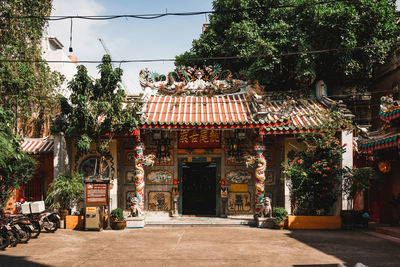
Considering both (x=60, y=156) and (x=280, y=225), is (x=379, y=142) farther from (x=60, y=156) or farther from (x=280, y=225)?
(x=60, y=156)

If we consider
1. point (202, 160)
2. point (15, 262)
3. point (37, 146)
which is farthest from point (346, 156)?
point (37, 146)

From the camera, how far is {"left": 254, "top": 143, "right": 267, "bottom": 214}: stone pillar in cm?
1190

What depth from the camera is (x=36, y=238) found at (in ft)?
31.8

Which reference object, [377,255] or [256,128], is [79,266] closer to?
[377,255]

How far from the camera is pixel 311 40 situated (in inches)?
617

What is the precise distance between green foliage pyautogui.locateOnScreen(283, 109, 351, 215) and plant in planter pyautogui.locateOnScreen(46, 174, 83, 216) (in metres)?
7.32

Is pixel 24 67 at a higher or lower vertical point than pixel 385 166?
higher

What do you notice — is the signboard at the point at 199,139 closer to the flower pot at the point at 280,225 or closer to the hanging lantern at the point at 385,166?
the flower pot at the point at 280,225

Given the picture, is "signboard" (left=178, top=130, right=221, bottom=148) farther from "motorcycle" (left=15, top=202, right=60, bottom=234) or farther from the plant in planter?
"motorcycle" (left=15, top=202, right=60, bottom=234)

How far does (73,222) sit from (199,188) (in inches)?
197

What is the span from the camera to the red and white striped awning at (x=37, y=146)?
13.2 metres

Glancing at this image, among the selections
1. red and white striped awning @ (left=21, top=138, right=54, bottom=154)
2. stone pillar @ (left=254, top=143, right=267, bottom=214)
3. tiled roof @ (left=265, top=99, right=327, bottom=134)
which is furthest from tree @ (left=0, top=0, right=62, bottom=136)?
tiled roof @ (left=265, top=99, right=327, bottom=134)

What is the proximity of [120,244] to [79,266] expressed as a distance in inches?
89.7

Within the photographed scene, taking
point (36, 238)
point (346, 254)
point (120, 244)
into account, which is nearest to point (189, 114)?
point (120, 244)
